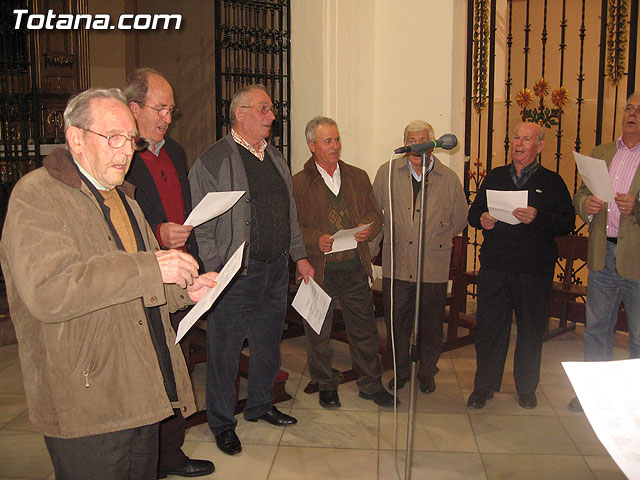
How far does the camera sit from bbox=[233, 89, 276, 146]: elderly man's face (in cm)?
318

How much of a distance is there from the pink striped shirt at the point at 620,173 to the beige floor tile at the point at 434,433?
1331 mm

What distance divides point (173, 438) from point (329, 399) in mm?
1125

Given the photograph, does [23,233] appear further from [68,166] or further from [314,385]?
[314,385]

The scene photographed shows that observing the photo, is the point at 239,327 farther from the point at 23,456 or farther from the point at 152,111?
the point at 23,456

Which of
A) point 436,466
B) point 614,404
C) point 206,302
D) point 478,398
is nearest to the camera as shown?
point 614,404

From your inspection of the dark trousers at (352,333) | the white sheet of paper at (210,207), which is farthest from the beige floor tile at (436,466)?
the white sheet of paper at (210,207)

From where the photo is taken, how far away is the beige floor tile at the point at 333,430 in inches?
128

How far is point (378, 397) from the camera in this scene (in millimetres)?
3721

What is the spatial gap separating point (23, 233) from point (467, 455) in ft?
7.88

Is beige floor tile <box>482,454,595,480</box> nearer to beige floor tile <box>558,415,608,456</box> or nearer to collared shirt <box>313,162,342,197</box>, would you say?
beige floor tile <box>558,415,608,456</box>

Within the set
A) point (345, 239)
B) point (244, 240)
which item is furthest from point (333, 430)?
point (244, 240)

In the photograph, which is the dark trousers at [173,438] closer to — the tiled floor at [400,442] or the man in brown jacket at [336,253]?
the tiled floor at [400,442]

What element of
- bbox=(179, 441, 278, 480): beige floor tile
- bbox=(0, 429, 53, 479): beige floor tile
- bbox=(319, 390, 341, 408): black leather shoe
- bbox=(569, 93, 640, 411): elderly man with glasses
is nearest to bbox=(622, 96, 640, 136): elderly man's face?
bbox=(569, 93, 640, 411): elderly man with glasses

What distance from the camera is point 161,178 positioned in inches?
110
